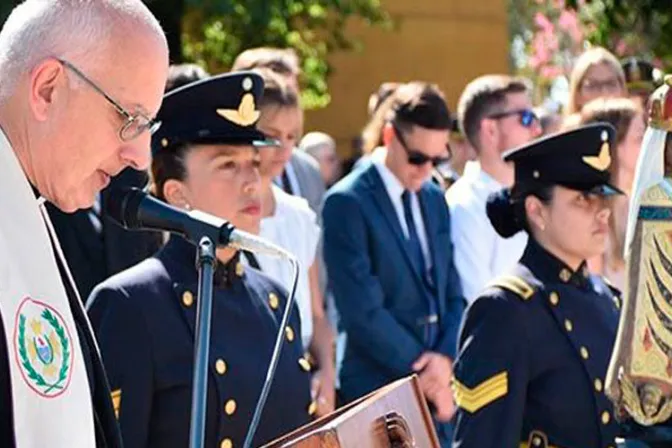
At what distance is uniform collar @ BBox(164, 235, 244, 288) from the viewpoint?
4.36 metres

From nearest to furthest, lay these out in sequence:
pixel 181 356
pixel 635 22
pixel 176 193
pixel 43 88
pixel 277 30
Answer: pixel 43 88 < pixel 181 356 < pixel 176 193 < pixel 635 22 < pixel 277 30

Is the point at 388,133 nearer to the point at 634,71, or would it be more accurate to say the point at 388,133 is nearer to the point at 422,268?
the point at 422,268

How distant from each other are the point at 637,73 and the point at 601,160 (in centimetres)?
372

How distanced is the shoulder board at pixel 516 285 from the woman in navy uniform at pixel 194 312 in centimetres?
79

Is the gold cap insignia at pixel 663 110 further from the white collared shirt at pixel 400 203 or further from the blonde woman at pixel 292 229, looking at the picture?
the white collared shirt at pixel 400 203

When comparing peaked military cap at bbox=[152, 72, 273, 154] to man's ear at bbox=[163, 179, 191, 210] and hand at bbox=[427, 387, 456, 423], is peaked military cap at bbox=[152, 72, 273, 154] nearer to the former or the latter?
man's ear at bbox=[163, 179, 191, 210]

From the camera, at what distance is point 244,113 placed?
462 cm

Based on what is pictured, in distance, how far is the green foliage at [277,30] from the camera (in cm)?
1282

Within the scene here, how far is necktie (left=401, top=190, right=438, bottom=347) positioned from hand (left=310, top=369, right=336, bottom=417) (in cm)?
63

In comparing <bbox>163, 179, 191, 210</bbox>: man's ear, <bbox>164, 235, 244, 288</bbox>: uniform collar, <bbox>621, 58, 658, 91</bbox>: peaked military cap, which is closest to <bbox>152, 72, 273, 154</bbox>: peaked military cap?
<bbox>163, 179, 191, 210</bbox>: man's ear

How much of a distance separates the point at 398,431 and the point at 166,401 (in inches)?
50.5

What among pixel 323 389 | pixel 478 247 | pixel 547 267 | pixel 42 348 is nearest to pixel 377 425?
pixel 42 348

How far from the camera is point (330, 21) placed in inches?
733

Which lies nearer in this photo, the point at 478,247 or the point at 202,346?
the point at 202,346
